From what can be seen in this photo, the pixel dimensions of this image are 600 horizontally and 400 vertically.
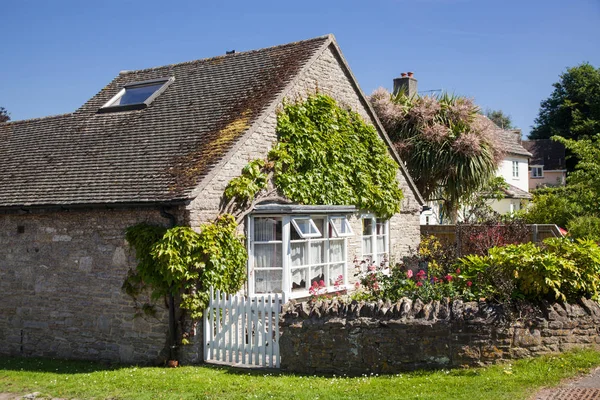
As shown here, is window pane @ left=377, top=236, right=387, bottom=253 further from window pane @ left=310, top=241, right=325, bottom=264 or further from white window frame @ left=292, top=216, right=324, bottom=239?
white window frame @ left=292, top=216, right=324, bottom=239

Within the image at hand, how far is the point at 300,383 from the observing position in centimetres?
943

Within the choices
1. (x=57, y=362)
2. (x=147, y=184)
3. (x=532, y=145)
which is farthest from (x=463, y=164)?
(x=532, y=145)

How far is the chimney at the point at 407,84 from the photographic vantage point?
27297mm

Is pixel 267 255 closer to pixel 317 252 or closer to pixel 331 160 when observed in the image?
pixel 317 252

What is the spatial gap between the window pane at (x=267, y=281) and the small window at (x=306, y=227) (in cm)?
103

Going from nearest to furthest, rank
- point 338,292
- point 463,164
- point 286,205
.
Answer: point 286,205 < point 338,292 < point 463,164

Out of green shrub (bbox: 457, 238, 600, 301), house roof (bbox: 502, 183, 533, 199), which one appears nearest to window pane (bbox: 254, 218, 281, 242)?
green shrub (bbox: 457, 238, 600, 301)

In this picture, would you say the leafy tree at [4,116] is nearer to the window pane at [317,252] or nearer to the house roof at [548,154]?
the window pane at [317,252]

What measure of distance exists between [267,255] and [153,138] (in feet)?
12.5

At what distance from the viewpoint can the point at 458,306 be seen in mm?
9578

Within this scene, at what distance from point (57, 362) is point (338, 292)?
20.2 feet

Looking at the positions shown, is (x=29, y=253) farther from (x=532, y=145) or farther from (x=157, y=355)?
(x=532, y=145)

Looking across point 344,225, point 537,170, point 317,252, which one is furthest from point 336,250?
point 537,170

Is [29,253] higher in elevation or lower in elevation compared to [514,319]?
higher
